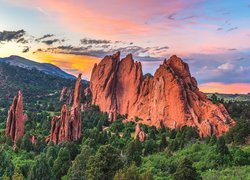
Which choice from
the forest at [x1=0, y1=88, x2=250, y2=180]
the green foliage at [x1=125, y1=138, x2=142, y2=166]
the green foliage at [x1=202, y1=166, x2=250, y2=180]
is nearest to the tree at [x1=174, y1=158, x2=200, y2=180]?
the forest at [x1=0, y1=88, x2=250, y2=180]

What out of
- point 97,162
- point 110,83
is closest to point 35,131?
point 110,83

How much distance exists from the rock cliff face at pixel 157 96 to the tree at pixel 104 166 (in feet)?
194

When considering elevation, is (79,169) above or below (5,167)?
above

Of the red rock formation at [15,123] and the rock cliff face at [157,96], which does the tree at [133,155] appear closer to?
the rock cliff face at [157,96]

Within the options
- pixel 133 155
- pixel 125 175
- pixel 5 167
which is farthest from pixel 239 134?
pixel 125 175

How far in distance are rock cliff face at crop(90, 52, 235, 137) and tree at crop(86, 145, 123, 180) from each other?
59213mm

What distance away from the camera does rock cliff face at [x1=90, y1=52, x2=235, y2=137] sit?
4505 inches

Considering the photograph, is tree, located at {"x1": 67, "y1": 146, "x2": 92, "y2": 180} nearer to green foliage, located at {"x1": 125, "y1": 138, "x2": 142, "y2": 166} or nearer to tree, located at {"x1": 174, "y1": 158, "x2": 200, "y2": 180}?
tree, located at {"x1": 174, "y1": 158, "x2": 200, "y2": 180}

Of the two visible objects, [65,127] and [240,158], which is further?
[65,127]

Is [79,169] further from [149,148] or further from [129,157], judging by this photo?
[149,148]

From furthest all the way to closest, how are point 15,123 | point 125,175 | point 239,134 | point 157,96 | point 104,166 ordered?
point 157,96 < point 15,123 < point 239,134 < point 104,166 < point 125,175

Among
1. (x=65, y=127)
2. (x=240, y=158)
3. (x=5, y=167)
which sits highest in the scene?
(x=65, y=127)

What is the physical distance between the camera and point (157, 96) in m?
129

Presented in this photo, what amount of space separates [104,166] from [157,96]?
3238 inches
